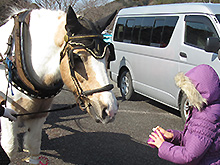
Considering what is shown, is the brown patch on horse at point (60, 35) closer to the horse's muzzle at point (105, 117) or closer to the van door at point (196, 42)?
the horse's muzzle at point (105, 117)

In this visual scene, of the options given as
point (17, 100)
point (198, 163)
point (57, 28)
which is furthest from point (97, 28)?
point (198, 163)

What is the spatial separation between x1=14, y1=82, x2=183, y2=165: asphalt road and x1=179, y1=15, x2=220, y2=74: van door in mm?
1273

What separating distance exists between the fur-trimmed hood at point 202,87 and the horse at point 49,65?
56 centimetres

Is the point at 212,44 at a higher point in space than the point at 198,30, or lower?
lower

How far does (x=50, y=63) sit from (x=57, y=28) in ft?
1.06

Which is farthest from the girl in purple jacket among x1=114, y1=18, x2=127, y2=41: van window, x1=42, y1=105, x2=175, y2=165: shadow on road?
x1=114, y1=18, x2=127, y2=41: van window

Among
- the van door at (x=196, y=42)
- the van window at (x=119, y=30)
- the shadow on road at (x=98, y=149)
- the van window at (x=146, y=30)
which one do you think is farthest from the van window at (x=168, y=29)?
the shadow on road at (x=98, y=149)

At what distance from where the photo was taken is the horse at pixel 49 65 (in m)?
1.90

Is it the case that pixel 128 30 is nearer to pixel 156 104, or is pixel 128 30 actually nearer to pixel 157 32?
pixel 157 32

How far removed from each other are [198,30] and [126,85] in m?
2.52

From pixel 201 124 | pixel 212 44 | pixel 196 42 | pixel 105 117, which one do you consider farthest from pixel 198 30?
pixel 105 117

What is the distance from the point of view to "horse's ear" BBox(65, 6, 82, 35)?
1.84m

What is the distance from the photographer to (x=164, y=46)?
495 centimetres

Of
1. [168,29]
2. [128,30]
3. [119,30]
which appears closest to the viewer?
[168,29]
